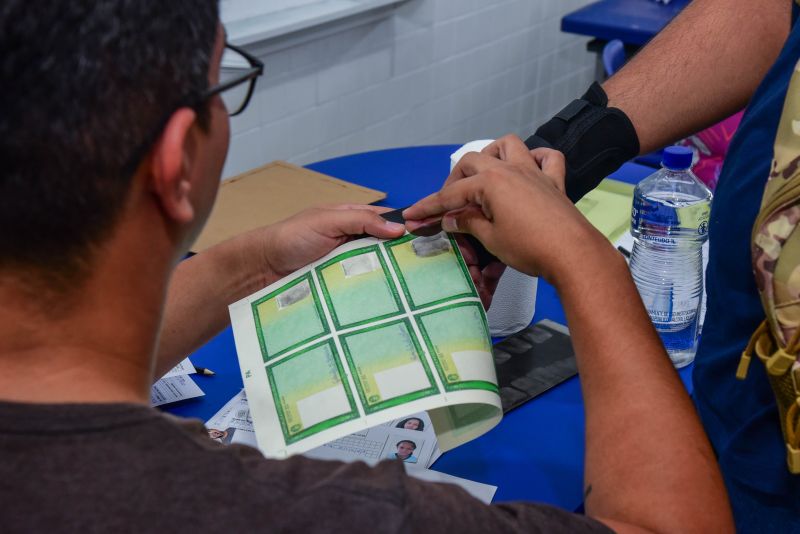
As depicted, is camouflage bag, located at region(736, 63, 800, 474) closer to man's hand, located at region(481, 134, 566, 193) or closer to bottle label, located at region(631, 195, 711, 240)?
man's hand, located at region(481, 134, 566, 193)

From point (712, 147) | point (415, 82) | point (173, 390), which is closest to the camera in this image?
point (173, 390)

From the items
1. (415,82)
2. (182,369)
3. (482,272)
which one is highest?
(482,272)

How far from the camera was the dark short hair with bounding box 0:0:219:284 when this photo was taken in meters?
0.55

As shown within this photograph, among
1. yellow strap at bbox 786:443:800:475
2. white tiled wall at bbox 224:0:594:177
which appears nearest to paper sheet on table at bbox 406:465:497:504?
yellow strap at bbox 786:443:800:475

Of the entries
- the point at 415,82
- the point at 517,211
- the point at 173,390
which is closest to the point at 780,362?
the point at 517,211

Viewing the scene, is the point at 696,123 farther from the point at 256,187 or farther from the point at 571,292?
→ the point at 256,187

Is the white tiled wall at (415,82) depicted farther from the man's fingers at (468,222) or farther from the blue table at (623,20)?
the man's fingers at (468,222)

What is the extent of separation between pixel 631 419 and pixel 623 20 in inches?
91.7

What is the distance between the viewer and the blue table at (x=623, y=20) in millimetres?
2762

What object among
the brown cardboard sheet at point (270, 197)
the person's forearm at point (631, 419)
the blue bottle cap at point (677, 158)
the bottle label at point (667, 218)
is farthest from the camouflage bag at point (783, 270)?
the brown cardboard sheet at point (270, 197)

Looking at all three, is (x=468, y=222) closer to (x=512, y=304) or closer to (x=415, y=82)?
(x=512, y=304)

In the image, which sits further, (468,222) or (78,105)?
(468,222)

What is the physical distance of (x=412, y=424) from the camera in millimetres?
1126

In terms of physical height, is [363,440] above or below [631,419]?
below
